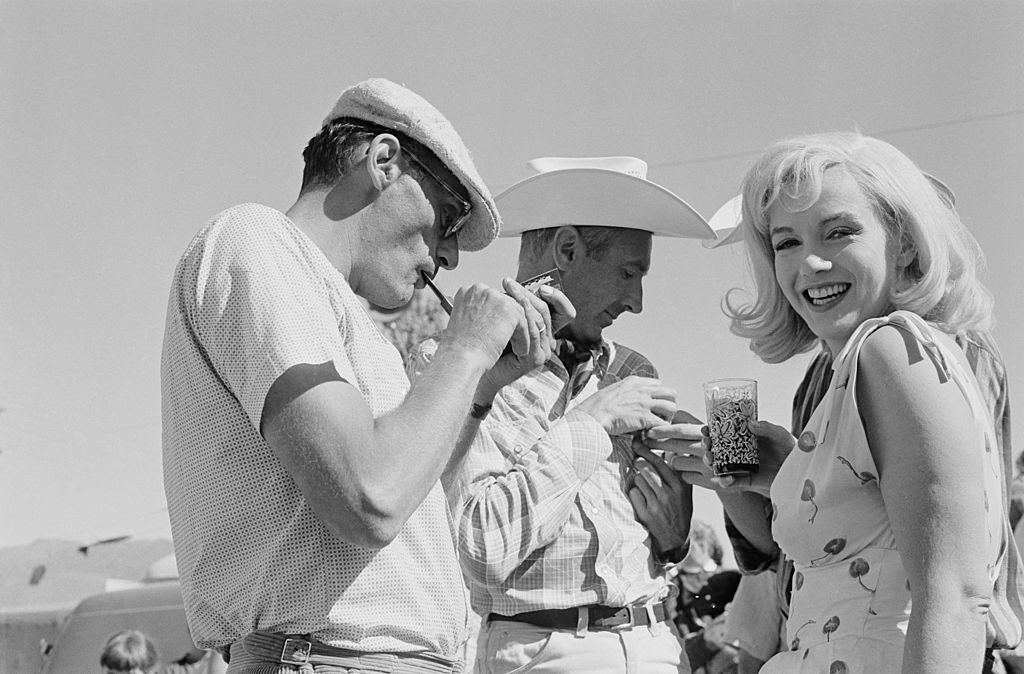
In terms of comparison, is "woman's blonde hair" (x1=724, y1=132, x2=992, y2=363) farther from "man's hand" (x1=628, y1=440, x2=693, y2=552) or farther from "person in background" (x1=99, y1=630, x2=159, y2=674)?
"person in background" (x1=99, y1=630, x2=159, y2=674)

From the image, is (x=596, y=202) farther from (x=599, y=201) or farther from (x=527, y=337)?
(x=527, y=337)

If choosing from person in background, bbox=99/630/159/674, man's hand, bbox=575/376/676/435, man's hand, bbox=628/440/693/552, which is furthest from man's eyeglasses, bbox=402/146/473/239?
person in background, bbox=99/630/159/674

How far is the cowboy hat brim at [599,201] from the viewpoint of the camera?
339cm

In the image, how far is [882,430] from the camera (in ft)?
6.43

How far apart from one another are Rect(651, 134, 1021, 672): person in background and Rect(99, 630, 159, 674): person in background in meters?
6.41

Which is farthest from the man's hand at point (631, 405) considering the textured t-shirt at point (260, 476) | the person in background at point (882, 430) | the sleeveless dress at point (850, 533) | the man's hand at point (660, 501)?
the textured t-shirt at point (260, 476)

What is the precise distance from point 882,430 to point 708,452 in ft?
2.52

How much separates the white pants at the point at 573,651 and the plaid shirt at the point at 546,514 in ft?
0.24

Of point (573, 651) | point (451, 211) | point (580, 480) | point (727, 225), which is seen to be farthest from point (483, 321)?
point (727, 225)

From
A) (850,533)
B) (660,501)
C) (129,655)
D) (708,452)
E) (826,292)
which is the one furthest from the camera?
(129,655)

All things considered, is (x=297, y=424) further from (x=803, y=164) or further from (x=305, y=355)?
(x=803, y=164)

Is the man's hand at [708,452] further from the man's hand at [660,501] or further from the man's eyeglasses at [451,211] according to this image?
the man's eyeglasses at [451,211]

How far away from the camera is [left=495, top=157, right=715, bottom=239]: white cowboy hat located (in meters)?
3.39

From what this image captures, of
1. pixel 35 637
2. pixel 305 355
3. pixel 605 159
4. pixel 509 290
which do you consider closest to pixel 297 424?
pixel 305 355
